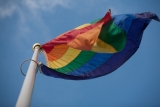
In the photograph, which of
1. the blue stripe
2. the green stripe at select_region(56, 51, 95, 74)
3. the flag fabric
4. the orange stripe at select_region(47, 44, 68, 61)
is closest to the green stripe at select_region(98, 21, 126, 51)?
the flag fabric

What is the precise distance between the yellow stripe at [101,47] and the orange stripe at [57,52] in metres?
0.94

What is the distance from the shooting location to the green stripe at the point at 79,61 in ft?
17.6

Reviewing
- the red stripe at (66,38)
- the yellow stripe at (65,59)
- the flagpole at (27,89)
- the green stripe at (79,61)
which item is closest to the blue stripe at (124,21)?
the red stripe at (66,38)

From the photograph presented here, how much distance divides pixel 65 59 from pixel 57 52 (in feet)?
1.12

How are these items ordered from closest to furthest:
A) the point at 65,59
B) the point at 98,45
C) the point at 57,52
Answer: the point at 98,45 < the point at 57,52 < the point at 65,59

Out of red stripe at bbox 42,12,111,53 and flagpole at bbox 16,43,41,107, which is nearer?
flagpole at bbox 16,43,41,107

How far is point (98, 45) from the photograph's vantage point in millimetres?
4773

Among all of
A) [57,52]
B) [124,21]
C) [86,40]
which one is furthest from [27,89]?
[124,21]

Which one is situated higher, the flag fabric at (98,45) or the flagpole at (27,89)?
the flag fabric at (98,45)

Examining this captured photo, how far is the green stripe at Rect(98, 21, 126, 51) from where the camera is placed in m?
4.94

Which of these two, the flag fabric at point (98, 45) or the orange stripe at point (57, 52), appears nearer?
the flag fabric at point (98, 45)

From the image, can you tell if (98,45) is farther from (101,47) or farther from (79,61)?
(79,61)

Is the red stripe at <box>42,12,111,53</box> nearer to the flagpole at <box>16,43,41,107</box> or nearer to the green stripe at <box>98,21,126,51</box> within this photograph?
the green stripe at <box>98,21,126,51</box>

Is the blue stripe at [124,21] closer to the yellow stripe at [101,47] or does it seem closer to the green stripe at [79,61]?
the yellow stripe at [101,47]
